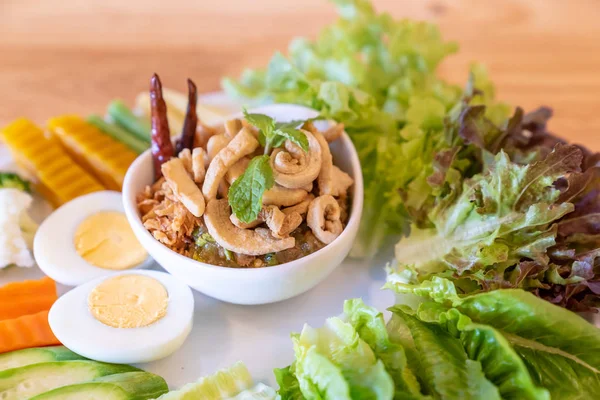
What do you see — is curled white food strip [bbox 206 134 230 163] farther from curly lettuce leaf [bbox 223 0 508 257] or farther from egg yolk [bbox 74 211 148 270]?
curly lettuce leaf [bbox 223 0 508 257]

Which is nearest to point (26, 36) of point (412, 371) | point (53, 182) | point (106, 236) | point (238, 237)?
point (53, 182)

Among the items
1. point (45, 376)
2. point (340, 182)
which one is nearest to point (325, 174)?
point (340, 182)

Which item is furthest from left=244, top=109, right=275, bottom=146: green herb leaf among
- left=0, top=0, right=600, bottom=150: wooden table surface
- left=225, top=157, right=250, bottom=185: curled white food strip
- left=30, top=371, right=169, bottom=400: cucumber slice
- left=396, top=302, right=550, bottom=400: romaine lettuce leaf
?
left=0, top=0, right=600, bottom=150: wooden table surface

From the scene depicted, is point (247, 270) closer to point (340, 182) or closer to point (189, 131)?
point (340, 182)

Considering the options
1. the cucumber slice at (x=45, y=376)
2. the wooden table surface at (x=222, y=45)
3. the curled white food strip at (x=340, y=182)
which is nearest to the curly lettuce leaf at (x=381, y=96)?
the curled white food strip at (x=340, y=182)

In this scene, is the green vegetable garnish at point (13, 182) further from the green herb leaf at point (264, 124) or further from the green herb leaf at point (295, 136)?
the green herb leaf at point (295, 136)

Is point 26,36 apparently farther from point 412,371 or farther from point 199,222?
point 412,371
